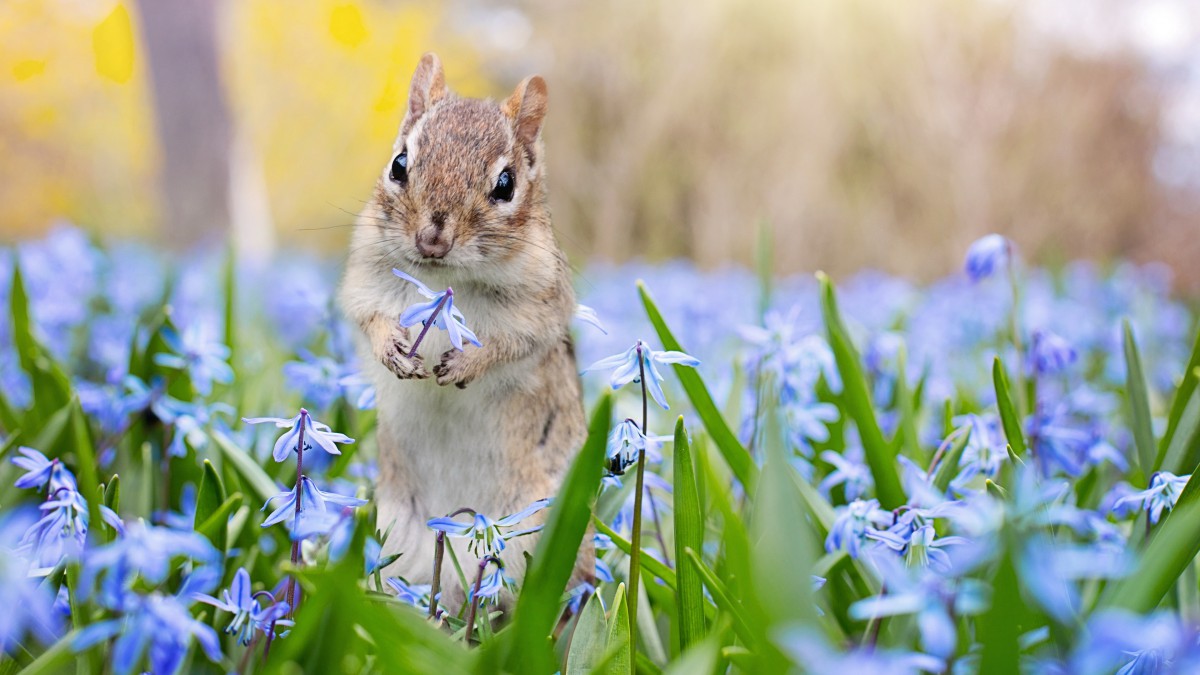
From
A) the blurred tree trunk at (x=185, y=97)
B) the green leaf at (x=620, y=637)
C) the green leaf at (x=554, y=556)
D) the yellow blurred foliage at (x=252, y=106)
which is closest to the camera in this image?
the green leaf at (x=554, y=556)

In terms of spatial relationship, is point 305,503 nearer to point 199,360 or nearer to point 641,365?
point 641,365

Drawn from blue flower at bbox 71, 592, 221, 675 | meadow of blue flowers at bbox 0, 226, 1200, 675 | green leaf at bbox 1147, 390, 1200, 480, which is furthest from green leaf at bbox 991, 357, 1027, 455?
blue flower at bbox 71, 592, 221, 675

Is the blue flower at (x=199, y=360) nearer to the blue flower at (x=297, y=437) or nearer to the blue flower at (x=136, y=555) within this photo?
the blue flower at (x=297, y=437)

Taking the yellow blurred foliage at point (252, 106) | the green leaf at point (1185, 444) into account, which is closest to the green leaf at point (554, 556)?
the green leaf at point (1185, 444)

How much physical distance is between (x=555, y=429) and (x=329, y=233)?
1882 centimetres

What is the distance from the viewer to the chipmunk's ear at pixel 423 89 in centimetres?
189

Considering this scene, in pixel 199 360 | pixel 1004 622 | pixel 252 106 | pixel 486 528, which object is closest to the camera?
pixel 1004 622

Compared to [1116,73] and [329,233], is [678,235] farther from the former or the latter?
[329,233]

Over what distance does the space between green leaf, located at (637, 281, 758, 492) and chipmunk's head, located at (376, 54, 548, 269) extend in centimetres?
29

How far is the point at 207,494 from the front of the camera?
4.90 feet

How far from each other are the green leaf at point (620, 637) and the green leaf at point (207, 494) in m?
0.66

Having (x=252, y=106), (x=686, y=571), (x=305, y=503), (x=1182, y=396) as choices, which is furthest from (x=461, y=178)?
(x=252, y=106)

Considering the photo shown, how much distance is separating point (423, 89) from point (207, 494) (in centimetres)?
89

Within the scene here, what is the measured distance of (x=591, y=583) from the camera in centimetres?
172
